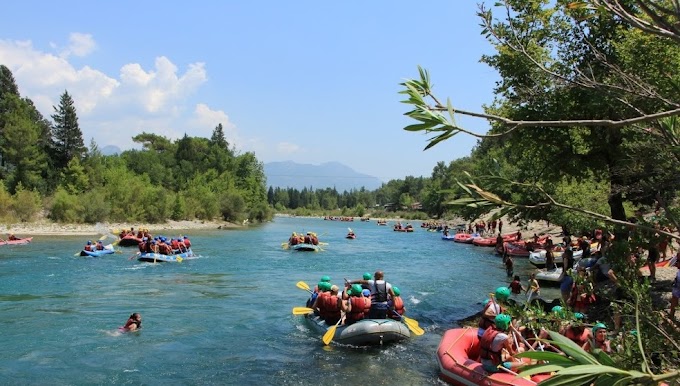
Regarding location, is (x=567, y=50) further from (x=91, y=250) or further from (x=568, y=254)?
(x=91, y=250)

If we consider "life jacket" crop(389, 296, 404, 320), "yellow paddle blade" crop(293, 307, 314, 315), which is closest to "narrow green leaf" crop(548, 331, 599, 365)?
"life jacket" crop(389, 296, 404, 320)

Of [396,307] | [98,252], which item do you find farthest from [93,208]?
[396,307]

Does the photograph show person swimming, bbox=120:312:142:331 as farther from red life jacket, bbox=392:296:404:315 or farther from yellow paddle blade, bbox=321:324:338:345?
red life jacket, bbox=392:296:404:315

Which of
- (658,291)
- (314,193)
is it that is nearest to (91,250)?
(658,291)

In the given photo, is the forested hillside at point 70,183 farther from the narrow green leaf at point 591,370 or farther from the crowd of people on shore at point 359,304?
the narrow green leaf at point 591,370

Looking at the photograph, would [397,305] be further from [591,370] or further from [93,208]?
[93,208]

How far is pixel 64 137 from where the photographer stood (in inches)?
2383

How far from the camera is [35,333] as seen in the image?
12797mm

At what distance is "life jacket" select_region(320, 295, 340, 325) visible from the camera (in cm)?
1314

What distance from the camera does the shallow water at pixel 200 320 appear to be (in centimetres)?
1038

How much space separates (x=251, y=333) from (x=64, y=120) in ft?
187

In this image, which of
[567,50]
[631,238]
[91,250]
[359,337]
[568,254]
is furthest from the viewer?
[91,250]

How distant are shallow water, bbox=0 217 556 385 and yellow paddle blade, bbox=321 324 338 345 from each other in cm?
24

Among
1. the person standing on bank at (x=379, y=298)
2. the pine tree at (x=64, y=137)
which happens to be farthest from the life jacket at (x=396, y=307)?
the pine tree at (x=64, y=137)
